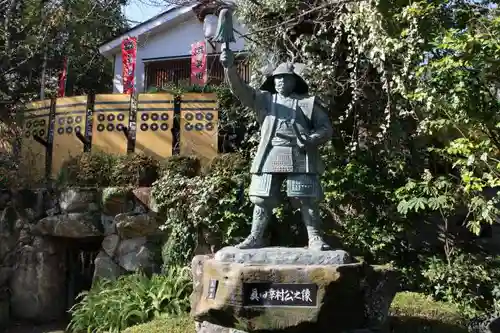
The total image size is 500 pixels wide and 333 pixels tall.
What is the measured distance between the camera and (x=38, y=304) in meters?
8.91

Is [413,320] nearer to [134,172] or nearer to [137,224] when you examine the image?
[137,224]

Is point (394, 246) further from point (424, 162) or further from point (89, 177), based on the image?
point (89, 177)

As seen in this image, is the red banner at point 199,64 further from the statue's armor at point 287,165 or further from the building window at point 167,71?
the statue's armor at point 287,165

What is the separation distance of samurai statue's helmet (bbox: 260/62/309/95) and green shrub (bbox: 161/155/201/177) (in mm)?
3638

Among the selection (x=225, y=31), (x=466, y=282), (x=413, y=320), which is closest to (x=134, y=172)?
(x=225, y=31)

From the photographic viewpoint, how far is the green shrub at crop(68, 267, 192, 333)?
22.7 feet

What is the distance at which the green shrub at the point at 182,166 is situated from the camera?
8828 millimetres

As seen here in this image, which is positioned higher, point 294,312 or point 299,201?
point 299,201

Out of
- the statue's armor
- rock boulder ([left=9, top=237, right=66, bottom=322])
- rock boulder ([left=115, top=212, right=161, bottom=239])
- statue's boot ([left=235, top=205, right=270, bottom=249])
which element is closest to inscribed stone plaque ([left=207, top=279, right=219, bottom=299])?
statue's boot ([left=235, top=205, right=270, bottom=249])

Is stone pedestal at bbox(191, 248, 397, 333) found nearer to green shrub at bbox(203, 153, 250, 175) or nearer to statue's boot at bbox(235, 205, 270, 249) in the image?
statue's boot at bbox(235, 205, 270, 249)

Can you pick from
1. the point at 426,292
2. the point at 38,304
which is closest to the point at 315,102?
the point at 426,292

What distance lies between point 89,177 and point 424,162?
621cm

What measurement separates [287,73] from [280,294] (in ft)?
7.61

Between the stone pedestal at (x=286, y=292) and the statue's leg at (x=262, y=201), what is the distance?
0.88ft
